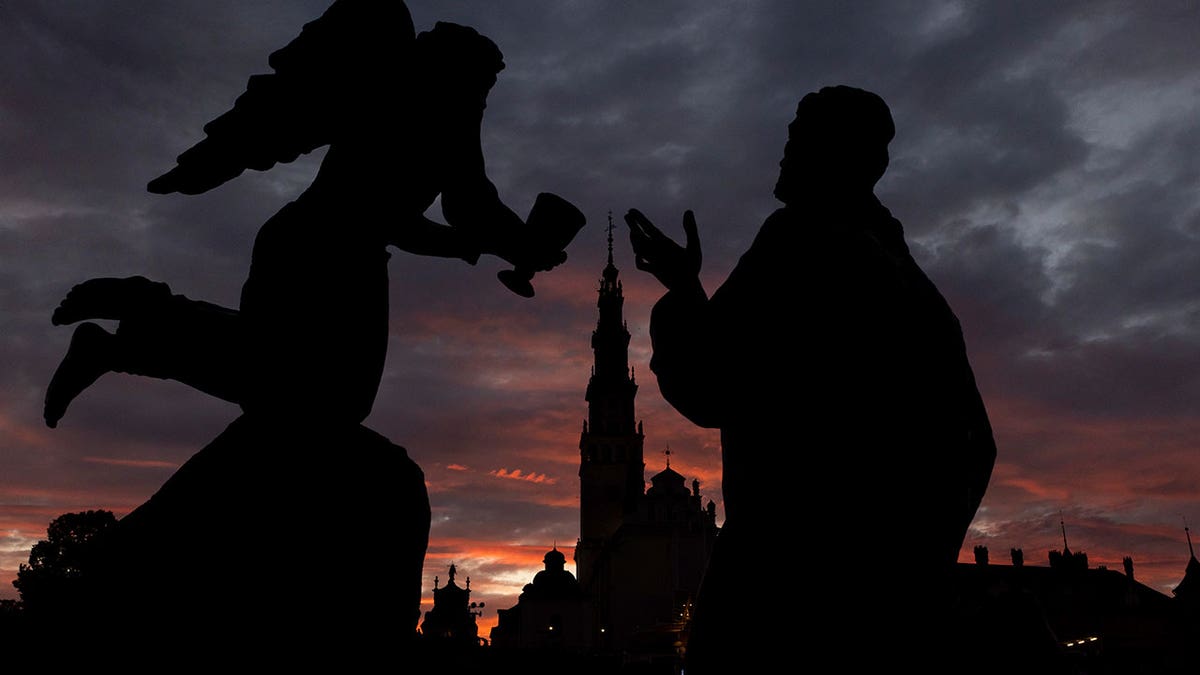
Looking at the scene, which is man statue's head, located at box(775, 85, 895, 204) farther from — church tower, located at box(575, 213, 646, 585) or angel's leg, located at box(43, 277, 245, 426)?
church tower, located at box(575, 213, 646, 585)

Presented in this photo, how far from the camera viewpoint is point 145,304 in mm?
2428

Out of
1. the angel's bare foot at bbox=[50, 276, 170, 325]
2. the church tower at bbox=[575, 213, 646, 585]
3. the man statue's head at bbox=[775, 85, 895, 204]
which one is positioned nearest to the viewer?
the angel's bare foot at bbox=[50, 276, 170, 325]

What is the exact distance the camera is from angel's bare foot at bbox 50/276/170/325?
7.89 ft

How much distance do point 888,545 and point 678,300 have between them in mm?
1090

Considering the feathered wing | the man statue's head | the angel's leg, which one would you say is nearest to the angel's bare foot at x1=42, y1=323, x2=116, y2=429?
the angel's leg

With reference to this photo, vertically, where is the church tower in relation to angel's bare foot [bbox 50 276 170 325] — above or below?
above

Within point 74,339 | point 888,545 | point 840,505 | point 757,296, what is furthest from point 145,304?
point 888,545

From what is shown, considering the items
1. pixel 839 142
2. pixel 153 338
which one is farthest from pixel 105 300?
pixel 839 142

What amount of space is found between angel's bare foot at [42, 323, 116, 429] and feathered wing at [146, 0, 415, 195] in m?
0.69

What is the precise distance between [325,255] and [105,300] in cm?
63

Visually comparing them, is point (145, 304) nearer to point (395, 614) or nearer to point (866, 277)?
point (395, 614)

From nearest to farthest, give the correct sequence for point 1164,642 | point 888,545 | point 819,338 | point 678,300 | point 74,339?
point 74,339 < point 888,545 < point 819,338 < point 678,300 < point 1164,642

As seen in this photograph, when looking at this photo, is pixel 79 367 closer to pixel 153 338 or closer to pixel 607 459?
pixel 153 338

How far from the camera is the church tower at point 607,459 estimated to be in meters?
102
